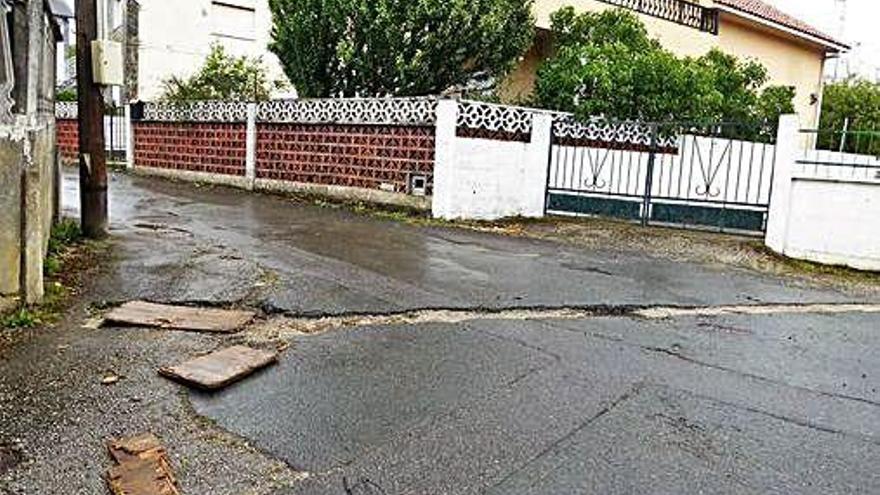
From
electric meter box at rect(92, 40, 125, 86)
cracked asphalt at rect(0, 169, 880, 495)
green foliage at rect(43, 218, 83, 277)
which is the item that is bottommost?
cracked asphalt at rect(0, 169, 880, 495)

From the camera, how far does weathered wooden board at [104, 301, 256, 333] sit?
4.55 metres

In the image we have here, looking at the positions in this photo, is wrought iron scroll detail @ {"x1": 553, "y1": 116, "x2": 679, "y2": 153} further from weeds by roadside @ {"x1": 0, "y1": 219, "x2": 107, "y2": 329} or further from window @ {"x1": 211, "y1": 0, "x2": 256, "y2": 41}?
window @ {"x1": 211, "y1": 0, "x2": 256, "y2": 41}

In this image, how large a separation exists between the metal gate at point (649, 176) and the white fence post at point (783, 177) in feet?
5.25

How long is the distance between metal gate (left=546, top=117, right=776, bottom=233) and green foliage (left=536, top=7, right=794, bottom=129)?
0.37 meters

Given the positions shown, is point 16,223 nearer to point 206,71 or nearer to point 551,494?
point 551,494

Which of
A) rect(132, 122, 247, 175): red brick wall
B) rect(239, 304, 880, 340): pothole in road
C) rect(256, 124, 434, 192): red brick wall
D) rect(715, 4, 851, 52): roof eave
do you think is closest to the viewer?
rect(239, 304, 880, 340): pothole in road

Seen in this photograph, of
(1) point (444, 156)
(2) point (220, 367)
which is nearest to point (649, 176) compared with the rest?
(1) point (444, 156)

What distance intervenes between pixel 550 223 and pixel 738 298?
4693 mm

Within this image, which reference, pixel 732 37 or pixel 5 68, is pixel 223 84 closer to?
pixel 732 37

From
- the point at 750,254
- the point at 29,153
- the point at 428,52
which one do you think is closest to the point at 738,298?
the point at 750,254

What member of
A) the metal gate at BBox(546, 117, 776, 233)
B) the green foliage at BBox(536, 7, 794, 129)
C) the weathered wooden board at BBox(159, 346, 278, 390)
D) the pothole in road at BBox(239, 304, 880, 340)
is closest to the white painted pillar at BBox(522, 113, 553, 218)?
the metal gate at BBox(546, 117, 776, 233)

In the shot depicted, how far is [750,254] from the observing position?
8914 mm

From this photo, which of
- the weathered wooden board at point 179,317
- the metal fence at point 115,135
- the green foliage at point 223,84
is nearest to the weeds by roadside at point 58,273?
the weathered wooden board at point 179,317

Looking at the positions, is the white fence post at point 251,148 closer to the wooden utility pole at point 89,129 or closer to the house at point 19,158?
the wooden utility pole at point 89,129
